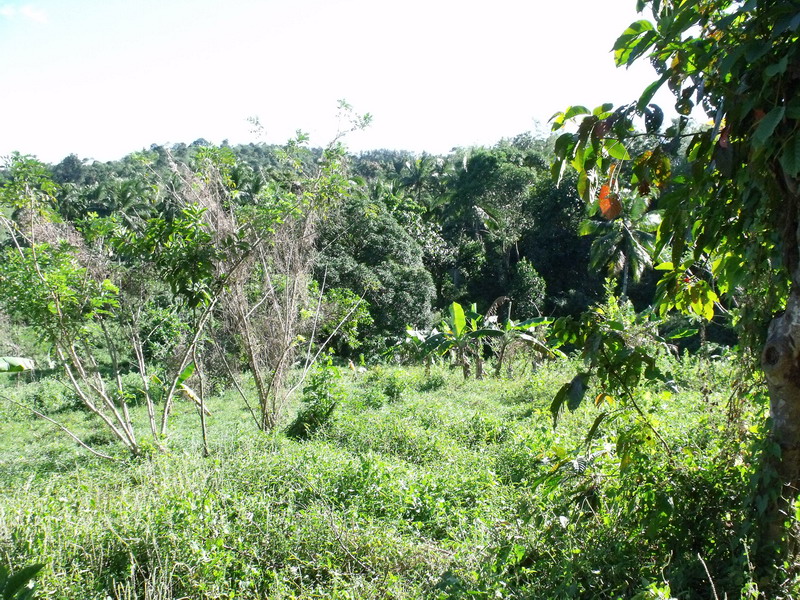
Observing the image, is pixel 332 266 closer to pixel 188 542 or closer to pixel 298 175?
pixel 298 175

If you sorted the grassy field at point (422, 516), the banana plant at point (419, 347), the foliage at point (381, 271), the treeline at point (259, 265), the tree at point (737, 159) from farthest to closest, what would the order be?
the foliage at point (381, 271), the banana plant at point (419, 347), the treeline at point (259, 265), the grassy field at point (422, 516), the tree at point (737, 159)

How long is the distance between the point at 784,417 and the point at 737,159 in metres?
0.86

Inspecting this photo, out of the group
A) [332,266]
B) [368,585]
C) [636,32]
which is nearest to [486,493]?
[368,585]

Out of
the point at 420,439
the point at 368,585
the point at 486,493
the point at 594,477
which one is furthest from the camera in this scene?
the point at 420,439

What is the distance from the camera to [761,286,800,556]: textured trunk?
73.9 inches

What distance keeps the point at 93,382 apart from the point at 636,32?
21.9ft

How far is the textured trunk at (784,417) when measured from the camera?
1.88 meters

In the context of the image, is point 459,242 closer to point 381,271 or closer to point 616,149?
point 381,271

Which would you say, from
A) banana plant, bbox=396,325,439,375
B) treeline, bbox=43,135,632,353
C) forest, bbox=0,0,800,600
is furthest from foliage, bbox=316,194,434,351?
forest, bbox=0,0,800,600

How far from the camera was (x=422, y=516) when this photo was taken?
4125mm

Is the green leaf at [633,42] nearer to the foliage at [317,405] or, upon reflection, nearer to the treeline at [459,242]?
the foliage at [317,405]

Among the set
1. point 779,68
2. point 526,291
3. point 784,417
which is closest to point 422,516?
point 784,417

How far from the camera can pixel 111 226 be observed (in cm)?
570

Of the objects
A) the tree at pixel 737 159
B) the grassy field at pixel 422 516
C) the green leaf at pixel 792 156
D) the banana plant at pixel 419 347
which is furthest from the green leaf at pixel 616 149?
the banana plant at pixel 419 347
